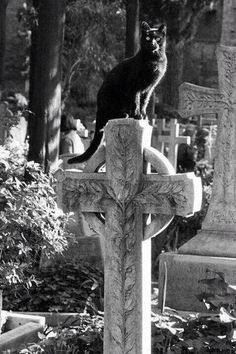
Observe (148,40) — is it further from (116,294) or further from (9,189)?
(116,294)

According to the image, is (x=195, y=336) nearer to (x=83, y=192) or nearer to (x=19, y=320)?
(x=83, y=192)

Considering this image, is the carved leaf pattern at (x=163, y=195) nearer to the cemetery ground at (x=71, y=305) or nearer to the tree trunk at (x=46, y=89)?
the cemetery ground at (x=71, y=305)

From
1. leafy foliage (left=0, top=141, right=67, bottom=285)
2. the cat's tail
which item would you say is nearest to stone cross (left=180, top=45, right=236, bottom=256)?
the cat's tail

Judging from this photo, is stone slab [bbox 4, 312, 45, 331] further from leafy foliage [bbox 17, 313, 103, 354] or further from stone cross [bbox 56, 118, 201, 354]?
stone cross [bbox 56, 118, 201, 354]

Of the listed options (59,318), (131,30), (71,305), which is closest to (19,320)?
(59,318)

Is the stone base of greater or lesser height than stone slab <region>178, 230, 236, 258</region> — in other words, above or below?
below

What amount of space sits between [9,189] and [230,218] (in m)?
3.11

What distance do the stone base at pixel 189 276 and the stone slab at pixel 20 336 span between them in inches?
76.7

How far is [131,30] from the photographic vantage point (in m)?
16.0

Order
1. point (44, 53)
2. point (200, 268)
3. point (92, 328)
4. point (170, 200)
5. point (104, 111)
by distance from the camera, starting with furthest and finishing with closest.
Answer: point (44, 53)
point (200, 268)
point (104, 111)
point (92, 328)
point (170, 200)

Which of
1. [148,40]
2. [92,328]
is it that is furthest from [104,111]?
[92,328]

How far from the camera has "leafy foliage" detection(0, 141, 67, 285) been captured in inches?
262

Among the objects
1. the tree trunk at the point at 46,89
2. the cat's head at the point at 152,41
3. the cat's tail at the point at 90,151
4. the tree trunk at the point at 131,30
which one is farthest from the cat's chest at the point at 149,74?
the tree trunk at the point at 131,30

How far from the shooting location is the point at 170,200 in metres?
5.21
